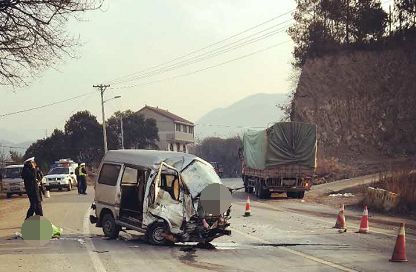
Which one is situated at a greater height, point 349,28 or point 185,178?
point 349,28

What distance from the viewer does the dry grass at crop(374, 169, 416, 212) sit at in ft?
66.4

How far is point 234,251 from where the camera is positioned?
10859mm

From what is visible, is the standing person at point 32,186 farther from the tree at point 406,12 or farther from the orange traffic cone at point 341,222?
the tree at point 406,12

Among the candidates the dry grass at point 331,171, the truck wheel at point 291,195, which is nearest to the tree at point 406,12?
the dry grass at point 331,171

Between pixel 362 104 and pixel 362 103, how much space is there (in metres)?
0.11

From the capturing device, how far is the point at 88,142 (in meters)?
73.0

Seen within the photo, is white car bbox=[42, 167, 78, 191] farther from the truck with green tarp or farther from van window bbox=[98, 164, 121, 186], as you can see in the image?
van window bbox=[98, 164, 121, 186]

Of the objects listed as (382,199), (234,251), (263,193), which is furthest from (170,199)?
(263,193)

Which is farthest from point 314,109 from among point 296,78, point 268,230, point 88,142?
point 268,230

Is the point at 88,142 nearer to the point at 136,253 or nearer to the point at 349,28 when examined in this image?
the point at 349,28

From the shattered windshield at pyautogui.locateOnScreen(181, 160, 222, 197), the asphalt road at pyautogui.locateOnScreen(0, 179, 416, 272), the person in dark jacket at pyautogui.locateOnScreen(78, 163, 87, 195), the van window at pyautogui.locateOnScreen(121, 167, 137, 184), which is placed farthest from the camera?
the person in dark jacket at pyautogui.locateOnScreen(78, 163, 87, 195)

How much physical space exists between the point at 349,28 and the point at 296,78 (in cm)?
790

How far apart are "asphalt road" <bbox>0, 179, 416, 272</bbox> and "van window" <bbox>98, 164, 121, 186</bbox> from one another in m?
1.33

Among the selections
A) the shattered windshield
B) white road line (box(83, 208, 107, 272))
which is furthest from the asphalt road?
the shattered windshield
